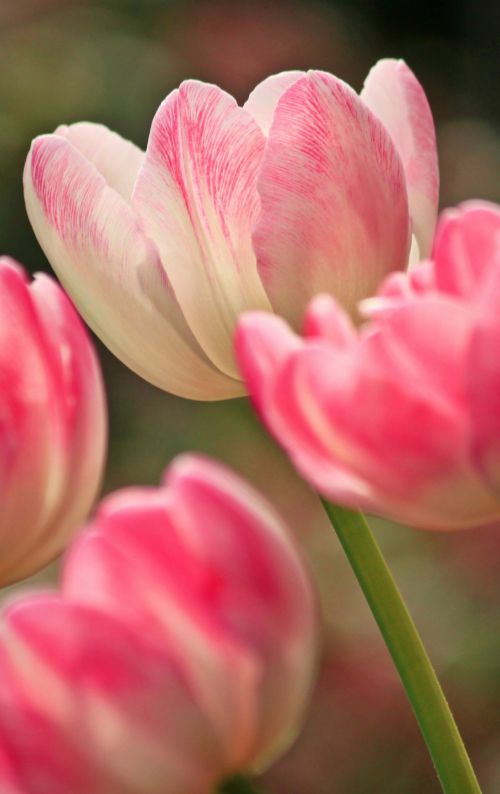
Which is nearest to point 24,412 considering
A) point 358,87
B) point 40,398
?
point 40,398

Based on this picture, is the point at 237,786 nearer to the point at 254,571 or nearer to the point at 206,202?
the point at 254,571

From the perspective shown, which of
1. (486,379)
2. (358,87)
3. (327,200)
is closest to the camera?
(486,379)

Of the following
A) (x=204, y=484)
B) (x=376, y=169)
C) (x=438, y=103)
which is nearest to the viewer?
(x=204, y=484)

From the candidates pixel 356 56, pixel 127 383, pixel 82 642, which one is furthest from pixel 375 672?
pixel 82 642

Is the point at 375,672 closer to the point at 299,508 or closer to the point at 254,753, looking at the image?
the point at 299,508

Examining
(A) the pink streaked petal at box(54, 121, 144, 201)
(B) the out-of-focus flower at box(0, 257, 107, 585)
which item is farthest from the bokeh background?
(B) the out-of-focus flower at box(0, 257, 107, 585)
